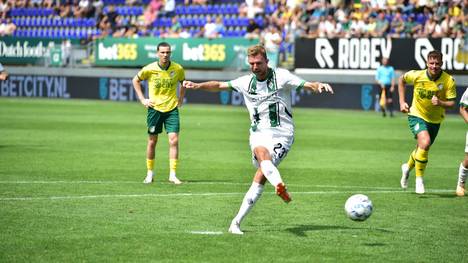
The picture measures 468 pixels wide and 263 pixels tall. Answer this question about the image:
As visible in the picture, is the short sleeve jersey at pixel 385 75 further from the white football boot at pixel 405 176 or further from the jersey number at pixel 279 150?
the jersey number at pixel 279 150

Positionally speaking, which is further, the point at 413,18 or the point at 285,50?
the point at 285,50

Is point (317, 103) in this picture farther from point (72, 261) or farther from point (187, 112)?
point (72, 261)

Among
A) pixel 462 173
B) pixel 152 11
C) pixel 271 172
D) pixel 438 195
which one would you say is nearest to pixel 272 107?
pixel 271 172

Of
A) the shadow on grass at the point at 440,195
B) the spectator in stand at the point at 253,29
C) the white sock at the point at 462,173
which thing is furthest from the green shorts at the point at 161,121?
the spectator in stand at the point at 253,29

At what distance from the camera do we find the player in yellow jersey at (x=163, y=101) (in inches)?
633

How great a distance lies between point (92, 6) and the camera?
50.7 m

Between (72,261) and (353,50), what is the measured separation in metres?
30.6

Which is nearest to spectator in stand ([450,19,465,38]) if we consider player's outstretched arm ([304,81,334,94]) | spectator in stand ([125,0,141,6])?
spectator in stand ([125,0,141,6])

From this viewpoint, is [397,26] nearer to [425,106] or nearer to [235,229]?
[425,106]

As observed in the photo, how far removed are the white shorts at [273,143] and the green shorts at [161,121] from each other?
210 inches

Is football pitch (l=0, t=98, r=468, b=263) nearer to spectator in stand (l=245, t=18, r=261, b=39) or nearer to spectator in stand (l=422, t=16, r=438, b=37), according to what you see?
spectator in stand (l=422, t=16, r=438, b=37)

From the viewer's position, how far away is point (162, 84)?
53.4 feet

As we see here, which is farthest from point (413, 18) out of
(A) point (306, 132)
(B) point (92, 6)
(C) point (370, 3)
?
(B) point (92, 6)

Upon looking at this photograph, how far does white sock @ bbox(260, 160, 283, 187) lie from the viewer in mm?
10070
